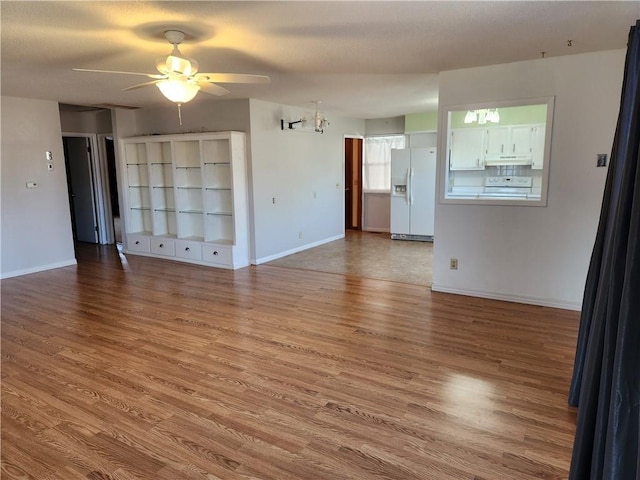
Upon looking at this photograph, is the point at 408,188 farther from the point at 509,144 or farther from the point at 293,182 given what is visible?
the point at 293,182

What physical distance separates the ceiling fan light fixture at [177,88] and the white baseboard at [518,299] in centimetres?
323

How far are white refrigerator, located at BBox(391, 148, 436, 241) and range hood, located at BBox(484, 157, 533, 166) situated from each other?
1.04m

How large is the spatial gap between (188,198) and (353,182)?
403 cm

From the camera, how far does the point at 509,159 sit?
6.73 metres

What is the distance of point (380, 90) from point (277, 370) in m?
3.89

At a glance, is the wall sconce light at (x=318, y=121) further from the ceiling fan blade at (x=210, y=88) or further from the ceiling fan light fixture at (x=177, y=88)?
the ceiling fan light fixture at (x=177, y=88)

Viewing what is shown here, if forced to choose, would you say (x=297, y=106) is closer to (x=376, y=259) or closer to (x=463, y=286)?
(x=376, y=259)

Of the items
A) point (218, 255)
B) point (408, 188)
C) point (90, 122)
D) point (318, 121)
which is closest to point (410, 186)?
point (408, 188)

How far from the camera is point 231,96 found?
18.6ft

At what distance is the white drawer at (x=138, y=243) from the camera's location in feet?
22.7

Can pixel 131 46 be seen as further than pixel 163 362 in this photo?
Yes

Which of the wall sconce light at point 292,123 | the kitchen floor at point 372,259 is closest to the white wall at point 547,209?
the kitchen floor at point 372,259

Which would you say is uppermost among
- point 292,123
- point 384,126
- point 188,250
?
point 384,126

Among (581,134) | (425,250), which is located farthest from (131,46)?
(425,250)
